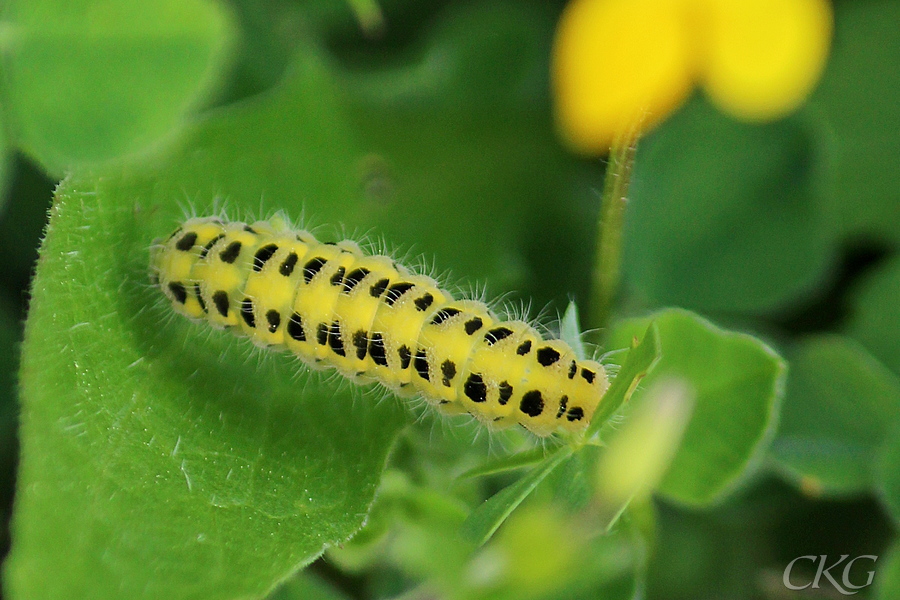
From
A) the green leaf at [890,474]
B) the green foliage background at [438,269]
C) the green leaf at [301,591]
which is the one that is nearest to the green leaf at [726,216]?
the green foliage background at [438,269]

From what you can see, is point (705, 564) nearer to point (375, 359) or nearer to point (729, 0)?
point (375, 359)

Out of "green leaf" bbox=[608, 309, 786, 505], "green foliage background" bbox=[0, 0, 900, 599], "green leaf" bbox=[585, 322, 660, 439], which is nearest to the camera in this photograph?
"green leaf" bbox=[585, 322, 660, 439]

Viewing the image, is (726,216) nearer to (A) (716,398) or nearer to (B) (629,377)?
(A) (716,398)

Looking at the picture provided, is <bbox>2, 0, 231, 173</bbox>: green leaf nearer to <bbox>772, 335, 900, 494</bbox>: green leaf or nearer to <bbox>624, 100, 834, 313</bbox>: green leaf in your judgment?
<bbox>624, 100, 834, 313</bbox>: green leaf

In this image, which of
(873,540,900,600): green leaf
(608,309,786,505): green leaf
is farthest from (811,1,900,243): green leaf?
(608,309,786,505): green leaf

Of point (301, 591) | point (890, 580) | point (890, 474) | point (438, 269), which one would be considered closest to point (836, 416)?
point (890, 474)

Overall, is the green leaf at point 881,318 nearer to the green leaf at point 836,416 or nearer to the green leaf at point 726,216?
the green leaf at point 726,216
